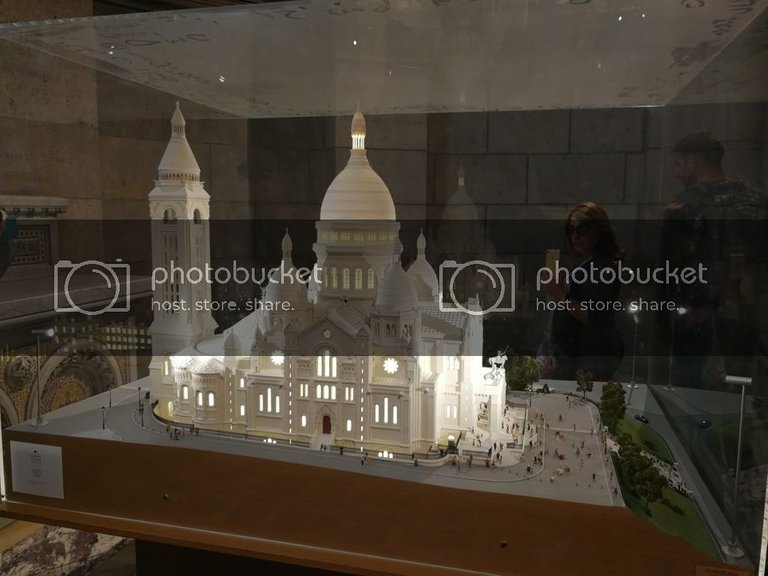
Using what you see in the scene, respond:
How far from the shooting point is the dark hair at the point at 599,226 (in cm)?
405

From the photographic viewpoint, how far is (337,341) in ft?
14.9

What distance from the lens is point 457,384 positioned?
4656 millimetres

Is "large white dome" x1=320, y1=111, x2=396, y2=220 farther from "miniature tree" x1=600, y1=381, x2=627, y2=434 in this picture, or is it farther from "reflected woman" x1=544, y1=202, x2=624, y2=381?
"miniature tree" x1=600, y1=381, x2=627, y2=434

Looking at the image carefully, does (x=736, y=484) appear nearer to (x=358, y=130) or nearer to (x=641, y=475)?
(x=641, y=475)

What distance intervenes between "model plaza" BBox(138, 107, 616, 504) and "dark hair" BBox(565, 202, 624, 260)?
925 mm

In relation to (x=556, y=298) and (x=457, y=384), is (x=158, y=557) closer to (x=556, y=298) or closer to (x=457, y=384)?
(x=457, y=384)

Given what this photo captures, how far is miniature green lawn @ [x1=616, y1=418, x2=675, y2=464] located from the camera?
448 cm

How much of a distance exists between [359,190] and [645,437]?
2782 millimetres

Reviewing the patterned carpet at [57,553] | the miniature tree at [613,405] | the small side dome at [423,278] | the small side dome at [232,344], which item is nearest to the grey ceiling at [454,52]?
the small side dome at [423,278]

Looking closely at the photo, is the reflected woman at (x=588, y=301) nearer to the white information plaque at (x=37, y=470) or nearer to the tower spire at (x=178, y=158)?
the tower spire at (x=178, y=158)

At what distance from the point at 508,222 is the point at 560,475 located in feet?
5.77

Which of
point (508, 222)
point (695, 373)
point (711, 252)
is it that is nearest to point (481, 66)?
point (508, 222)

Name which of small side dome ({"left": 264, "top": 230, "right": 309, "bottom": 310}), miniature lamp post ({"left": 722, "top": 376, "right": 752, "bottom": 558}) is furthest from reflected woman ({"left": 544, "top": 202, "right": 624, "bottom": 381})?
small side dome ({"left": 264, "top": 230, "right": 309, "bottom": 310})

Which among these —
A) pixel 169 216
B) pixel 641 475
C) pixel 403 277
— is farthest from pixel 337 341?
pixel 641 475
